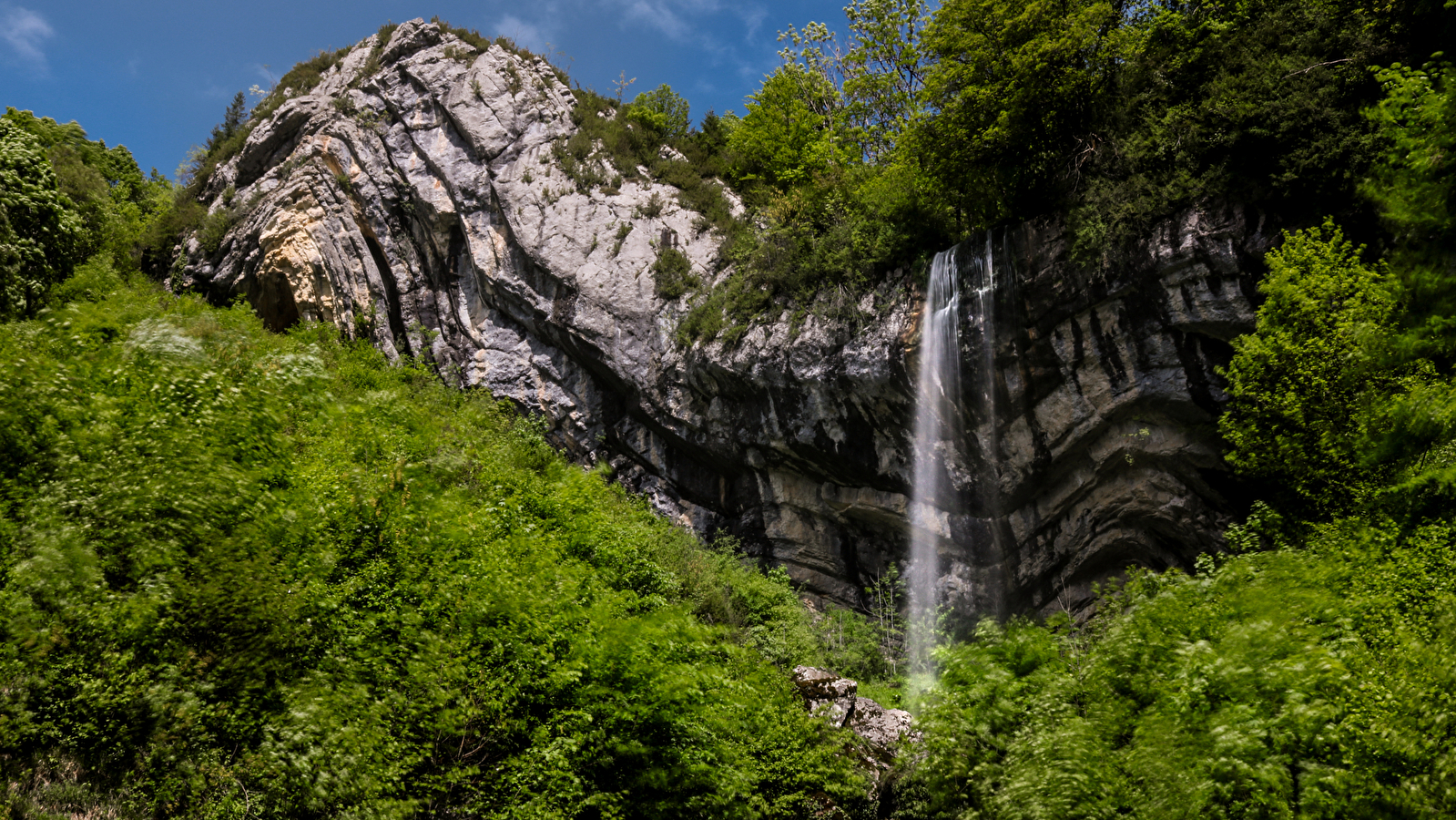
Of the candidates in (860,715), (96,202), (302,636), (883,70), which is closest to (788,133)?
(883,70)

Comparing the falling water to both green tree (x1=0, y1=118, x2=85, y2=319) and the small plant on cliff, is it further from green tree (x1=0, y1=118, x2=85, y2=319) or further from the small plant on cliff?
green tree (x1=0, y1=118, x2=85, y2=319)

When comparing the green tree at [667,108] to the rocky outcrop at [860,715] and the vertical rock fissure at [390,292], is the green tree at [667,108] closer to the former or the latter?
the vertical rock fissure at [390,292]

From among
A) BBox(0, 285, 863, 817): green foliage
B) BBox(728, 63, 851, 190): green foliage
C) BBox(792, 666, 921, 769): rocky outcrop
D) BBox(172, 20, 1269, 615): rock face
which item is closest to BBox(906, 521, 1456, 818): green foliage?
BBox(792, 666, 921, 769): rocky outcrop

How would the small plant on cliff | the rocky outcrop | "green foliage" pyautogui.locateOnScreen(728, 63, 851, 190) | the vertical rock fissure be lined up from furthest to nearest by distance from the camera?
"green foliage" pyautogui.locateOnScreen(728, 63, 851, 190) < the vertical rock fissure < the small plant on cliff < the rocky outcrop

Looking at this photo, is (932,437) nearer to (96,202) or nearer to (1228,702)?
(1228,702)

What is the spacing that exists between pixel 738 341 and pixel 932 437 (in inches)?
241

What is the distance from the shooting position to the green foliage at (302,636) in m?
7.44

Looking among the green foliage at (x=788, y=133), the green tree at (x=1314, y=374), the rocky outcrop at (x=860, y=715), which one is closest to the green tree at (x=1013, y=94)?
the green tree at (x=1314, y=374)

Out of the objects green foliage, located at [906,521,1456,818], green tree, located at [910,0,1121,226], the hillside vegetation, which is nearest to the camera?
green foliage, located at [906,521,1456,818]

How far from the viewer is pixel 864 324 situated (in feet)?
66.8

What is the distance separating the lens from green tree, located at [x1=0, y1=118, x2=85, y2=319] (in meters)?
16.9

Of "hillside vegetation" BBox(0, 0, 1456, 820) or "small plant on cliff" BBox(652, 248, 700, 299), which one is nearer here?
"hillside vegetation" BBox(0, 0, 1456, 820)

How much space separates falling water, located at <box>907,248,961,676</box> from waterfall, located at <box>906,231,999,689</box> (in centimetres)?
2

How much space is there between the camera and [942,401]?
1938 cm
